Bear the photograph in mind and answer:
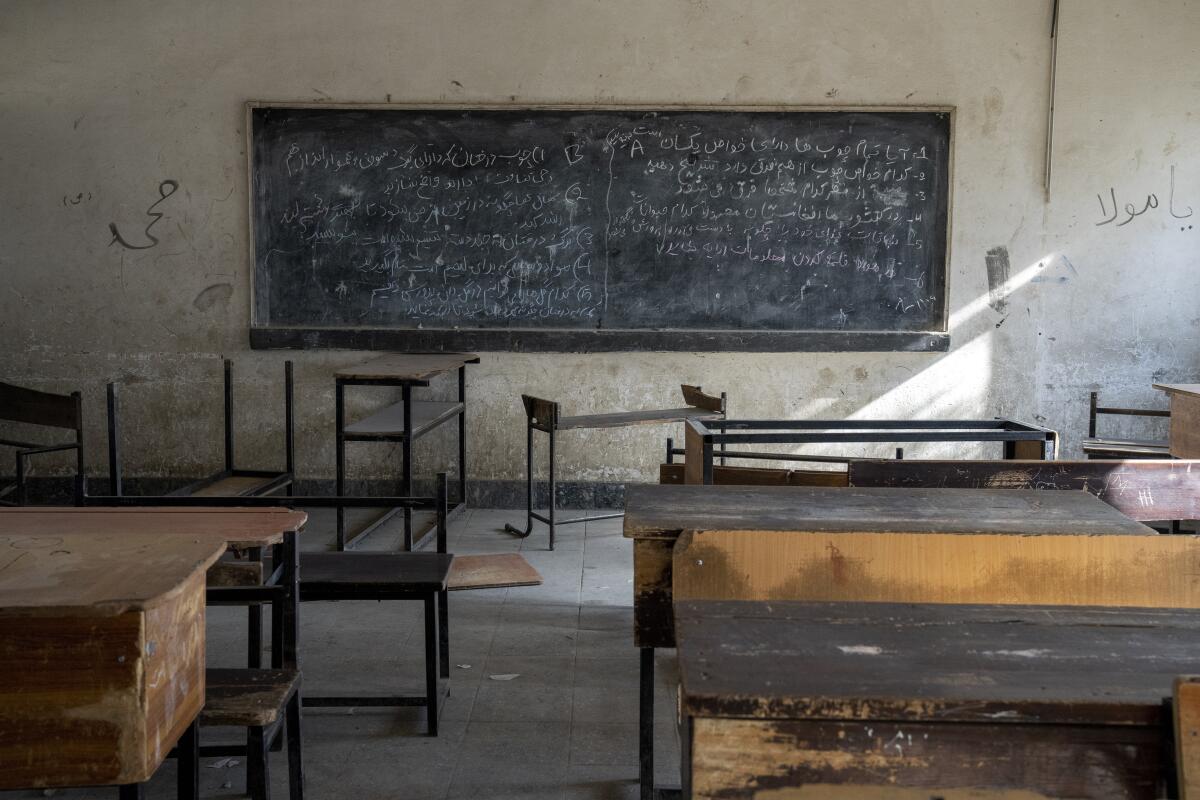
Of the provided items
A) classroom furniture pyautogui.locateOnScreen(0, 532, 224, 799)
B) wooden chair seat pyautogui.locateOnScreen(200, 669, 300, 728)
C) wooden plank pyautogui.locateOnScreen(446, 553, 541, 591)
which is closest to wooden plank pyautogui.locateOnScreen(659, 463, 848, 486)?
wooden plank pyautogui.locateOnScreen(446, 553, 541, 591)

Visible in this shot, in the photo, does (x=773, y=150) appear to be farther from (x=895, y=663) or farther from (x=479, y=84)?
(x=895, y=663)

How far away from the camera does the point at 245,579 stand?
2342 millimetres

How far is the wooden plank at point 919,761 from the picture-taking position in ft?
4.44

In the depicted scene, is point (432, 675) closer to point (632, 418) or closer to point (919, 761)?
point (919, 761)

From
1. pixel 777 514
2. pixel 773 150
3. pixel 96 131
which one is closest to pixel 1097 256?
pixel 773 150

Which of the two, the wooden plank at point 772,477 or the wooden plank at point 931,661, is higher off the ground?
the wooden plank at point 931,661

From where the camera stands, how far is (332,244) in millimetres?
5730

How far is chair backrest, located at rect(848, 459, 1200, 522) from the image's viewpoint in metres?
3.07

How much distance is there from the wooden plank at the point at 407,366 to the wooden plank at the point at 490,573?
1.31 metres

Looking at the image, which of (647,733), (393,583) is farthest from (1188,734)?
(393,583)

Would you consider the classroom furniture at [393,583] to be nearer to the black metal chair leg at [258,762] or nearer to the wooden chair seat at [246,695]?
the wooden chair seat at [246,695]

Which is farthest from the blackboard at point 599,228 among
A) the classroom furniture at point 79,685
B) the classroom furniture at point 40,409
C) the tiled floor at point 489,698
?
the classroom furniture at point 79,685

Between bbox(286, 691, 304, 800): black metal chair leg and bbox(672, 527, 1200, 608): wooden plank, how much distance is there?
93cm

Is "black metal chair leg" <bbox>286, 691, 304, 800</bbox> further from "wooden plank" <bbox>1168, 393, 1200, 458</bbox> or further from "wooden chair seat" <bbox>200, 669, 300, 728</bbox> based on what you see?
"wooden plank" <bbox>1168, 393, 1200, 458</bbox>
